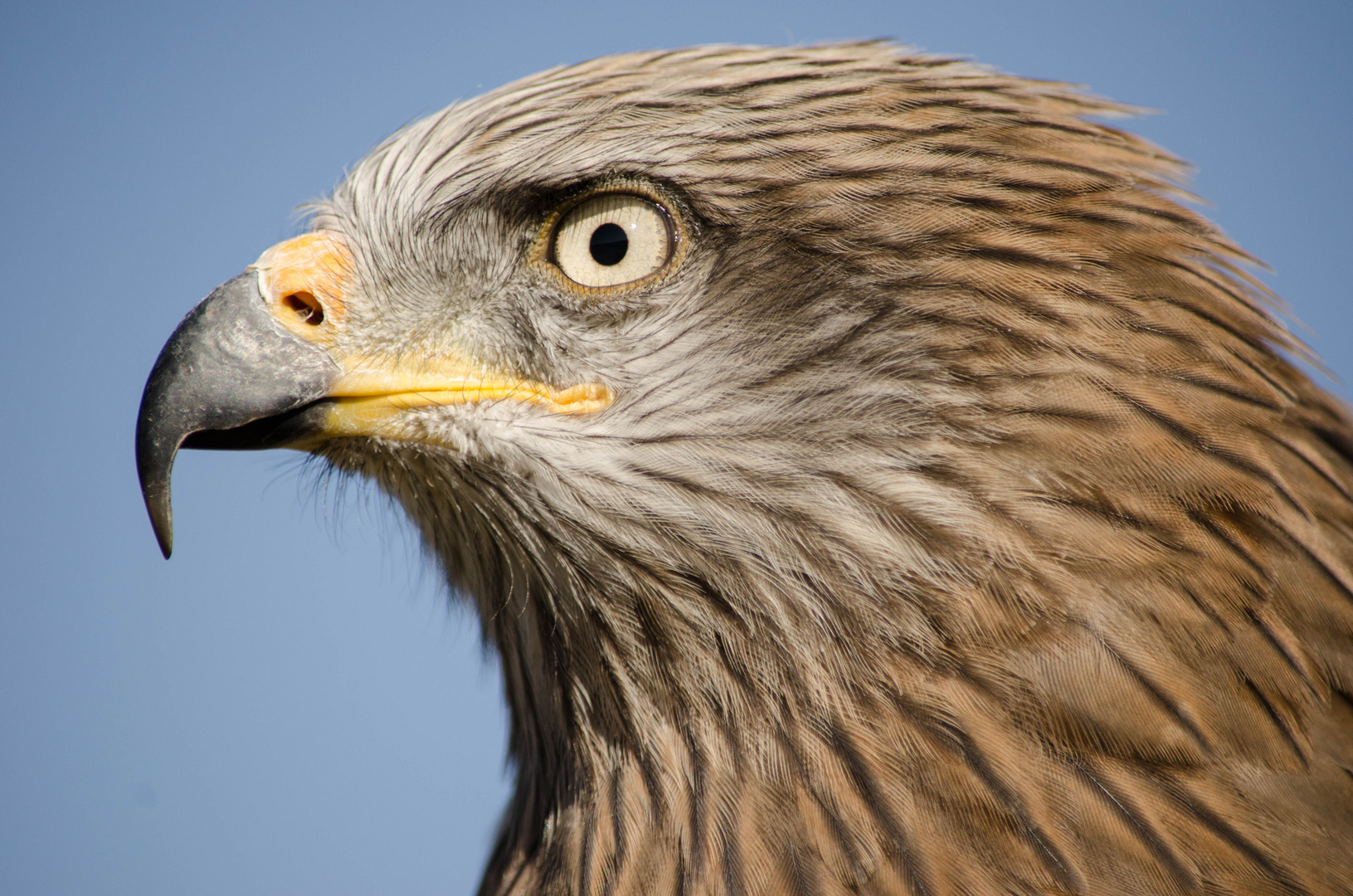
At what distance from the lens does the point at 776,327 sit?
206cm

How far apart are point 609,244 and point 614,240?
0.04 ft

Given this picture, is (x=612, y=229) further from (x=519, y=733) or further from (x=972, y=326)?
(x=519, y=733)

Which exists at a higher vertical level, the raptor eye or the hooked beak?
the raptor eye

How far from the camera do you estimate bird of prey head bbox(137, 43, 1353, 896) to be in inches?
71.8

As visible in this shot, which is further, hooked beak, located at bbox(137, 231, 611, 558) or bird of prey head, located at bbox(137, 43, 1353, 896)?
hooked beak, located at bbox(137, 231, 611, 558)

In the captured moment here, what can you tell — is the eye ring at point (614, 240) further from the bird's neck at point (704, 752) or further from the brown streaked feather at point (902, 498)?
the bird's neck at point (704, 752)

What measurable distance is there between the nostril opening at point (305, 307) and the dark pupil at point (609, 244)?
572 mm

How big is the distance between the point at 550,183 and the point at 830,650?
1033mm

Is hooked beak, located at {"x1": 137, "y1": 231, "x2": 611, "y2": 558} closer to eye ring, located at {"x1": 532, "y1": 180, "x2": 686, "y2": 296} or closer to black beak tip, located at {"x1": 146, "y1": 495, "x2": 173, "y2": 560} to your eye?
black beak tip, located at {"x1": 146, "y1": 495, "x2": 173, "y2": 560}

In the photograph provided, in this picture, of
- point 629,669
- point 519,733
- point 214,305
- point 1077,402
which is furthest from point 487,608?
point 1077,402

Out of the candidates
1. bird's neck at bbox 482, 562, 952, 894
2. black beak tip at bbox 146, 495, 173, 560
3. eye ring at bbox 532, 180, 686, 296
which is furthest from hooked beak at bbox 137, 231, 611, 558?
bird's neck at bbox 482, 562, 952, 894

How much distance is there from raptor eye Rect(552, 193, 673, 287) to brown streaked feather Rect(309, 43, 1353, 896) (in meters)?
0.06

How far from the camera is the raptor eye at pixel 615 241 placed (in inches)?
82.7

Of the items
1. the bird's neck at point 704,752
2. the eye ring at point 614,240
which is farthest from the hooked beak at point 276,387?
the bird's neck at point 704,752
